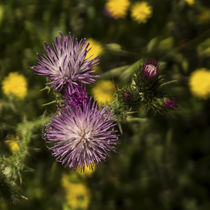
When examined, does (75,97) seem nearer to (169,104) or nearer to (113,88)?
(169,104)

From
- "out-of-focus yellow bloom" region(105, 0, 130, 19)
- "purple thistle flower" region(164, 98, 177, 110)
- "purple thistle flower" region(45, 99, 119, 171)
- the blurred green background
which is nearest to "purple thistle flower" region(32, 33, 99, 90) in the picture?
"purple thistle flower" region(45, 99, 119, 171)

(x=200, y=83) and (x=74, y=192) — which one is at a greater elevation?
(x=200, y=83)

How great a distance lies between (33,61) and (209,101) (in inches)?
96.2

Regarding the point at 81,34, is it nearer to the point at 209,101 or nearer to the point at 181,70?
the point at 181,70

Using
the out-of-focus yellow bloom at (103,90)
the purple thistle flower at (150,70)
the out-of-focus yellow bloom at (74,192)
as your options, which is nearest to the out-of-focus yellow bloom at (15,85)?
the out-of-focus yellow bloom at (103,90)

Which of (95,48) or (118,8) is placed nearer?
(95,48)

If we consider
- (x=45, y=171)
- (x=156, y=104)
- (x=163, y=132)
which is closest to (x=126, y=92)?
(x=156, y=104)

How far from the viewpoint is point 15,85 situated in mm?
3303

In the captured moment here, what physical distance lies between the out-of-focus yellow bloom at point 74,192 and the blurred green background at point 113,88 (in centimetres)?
1

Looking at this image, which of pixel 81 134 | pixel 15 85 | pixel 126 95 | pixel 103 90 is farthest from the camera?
pixel 103 90

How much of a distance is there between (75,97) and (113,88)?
1342 mm

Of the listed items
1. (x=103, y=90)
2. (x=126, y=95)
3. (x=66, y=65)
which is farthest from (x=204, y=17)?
(x=66, y=65)

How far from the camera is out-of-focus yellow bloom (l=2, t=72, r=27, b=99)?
3285 mm

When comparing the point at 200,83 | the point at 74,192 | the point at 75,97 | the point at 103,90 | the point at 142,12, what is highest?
the point at 142,12
